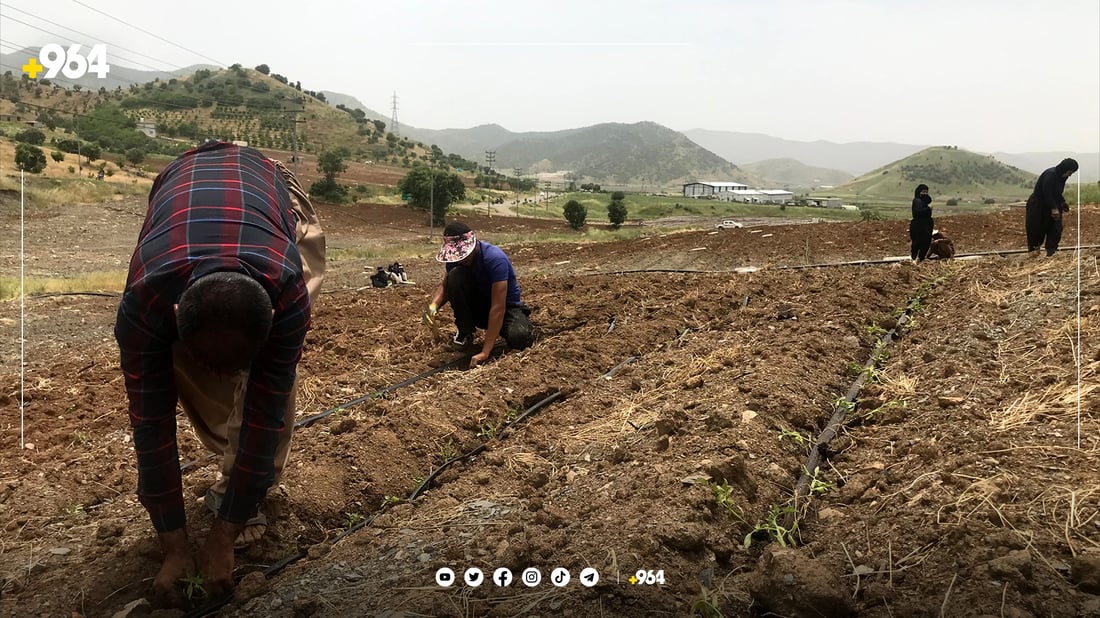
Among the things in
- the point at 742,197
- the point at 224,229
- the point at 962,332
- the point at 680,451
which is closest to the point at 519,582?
the point at 680,451

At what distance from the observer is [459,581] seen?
2074 mm

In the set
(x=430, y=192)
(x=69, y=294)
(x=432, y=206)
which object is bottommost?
(x=69, y=294)

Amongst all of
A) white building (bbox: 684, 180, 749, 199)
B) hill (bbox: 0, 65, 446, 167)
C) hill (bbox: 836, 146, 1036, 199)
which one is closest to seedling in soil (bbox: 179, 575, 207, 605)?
hill (bbox: 0, 65, 446, 167)

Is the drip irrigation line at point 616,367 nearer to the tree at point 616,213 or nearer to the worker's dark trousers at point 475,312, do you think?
the worker's dark trousers at point 475,312

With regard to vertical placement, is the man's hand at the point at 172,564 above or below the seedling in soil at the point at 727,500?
below

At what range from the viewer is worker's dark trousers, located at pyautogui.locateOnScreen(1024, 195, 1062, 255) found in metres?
7.52

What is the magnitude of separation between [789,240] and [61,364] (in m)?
10.1

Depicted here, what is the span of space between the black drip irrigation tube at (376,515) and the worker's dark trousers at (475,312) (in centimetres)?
105

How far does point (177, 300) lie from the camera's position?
1.80 m

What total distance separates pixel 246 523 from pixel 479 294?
9.77 ft

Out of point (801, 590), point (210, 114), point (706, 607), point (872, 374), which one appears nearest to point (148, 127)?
point (210, 114)

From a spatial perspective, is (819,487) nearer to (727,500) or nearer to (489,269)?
(727,500)

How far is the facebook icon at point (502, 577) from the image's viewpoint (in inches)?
79.9

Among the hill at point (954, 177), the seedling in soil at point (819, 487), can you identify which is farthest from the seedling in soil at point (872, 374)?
the hill at point (954, 177)
